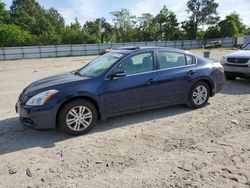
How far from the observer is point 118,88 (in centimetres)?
488

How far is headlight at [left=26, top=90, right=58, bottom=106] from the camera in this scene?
172 inches

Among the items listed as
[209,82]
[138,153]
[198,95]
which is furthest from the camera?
[209,82]

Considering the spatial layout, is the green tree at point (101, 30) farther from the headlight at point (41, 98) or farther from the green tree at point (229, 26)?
the headlight at point (41, 98)

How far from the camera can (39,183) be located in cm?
313

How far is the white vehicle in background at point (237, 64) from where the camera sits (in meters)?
8.36

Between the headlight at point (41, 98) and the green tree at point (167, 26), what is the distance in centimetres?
6287

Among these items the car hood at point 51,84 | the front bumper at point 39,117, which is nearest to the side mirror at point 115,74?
the car hood at point 51,84

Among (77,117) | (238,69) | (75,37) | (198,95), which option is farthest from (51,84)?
(75,37)

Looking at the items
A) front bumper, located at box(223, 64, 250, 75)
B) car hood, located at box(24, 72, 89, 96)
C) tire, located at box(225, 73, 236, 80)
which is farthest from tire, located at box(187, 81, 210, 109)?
tire, located at box(225, 73, 236, 80)

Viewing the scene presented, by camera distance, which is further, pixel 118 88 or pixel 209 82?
pixel 209 82

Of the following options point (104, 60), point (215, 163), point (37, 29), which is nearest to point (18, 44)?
point (37, 29)

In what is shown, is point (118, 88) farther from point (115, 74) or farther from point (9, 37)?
point (9, 37)

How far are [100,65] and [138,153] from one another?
228 centimetres

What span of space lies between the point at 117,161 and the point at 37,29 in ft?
210
